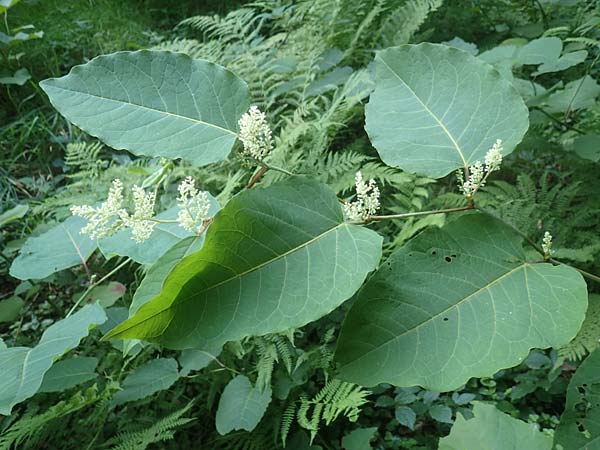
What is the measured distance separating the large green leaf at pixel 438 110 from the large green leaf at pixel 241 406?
1.11m

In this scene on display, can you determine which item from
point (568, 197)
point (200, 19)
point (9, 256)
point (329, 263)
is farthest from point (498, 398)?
point (200, 19)

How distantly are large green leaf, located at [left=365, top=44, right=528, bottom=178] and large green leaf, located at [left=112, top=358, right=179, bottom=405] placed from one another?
1.25 metres

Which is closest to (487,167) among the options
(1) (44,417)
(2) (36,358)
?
(2) (36,358)

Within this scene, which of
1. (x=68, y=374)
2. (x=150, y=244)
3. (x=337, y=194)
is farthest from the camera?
(x=337, y=194)

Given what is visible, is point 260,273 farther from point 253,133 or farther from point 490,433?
point 490,433

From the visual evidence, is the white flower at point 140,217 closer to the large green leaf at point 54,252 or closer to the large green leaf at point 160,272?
the large green leaf at point 160,272

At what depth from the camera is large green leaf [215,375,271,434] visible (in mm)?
1532

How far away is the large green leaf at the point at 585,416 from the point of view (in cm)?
68

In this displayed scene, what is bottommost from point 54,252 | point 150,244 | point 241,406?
point 241,406

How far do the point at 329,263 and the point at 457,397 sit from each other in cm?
151

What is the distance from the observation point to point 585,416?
702 millimetres

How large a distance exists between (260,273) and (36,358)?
2.15 feet

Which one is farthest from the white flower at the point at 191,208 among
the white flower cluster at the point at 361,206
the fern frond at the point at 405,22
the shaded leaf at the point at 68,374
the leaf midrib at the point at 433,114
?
the fern frond at the point at 405,22

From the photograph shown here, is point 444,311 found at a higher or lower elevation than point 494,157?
lower
